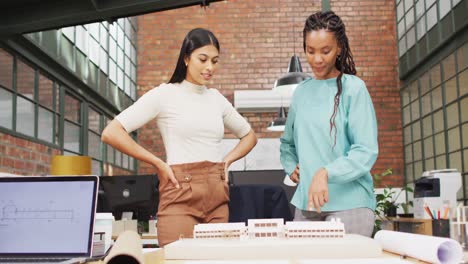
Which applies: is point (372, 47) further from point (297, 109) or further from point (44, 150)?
point (297, 109)

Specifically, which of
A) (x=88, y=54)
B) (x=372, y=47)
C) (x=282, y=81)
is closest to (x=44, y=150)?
(x=88, y=54)

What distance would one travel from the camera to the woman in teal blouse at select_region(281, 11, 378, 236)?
135 centimetres

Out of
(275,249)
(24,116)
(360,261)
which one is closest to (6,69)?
(24,116)

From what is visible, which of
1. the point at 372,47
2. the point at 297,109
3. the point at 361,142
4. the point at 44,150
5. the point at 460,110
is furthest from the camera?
the point at 372,47

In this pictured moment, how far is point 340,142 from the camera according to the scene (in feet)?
4.70

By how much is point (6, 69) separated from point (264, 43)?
479 cm

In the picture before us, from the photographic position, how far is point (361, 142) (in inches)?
54.4

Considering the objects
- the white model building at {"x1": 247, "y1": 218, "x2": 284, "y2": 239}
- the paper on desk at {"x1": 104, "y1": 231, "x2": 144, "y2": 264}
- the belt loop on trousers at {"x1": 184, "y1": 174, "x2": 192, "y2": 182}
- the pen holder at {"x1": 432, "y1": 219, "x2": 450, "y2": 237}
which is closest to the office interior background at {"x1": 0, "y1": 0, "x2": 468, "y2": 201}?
the belt loop on trousers at {"x1": 184, "y1": 174, "x2": 192, "y2": 182}

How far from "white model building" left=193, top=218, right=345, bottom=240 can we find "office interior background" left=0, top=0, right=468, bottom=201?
3810 mm

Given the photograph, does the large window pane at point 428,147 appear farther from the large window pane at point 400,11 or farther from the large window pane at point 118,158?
the large window pane at point 118,158

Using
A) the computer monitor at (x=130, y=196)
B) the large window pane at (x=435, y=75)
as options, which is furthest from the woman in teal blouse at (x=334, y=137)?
the large window pane at (x=435, y=75)

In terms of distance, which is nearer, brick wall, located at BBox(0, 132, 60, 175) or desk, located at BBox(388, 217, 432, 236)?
brick wall, located at BBox(0, 132, 60, 175)

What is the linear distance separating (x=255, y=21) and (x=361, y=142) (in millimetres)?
7747

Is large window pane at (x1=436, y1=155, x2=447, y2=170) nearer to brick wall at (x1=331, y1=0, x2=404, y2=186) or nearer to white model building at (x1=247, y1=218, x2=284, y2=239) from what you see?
brick wall at (x1=331, y1=0, x2=404, y2=186)
